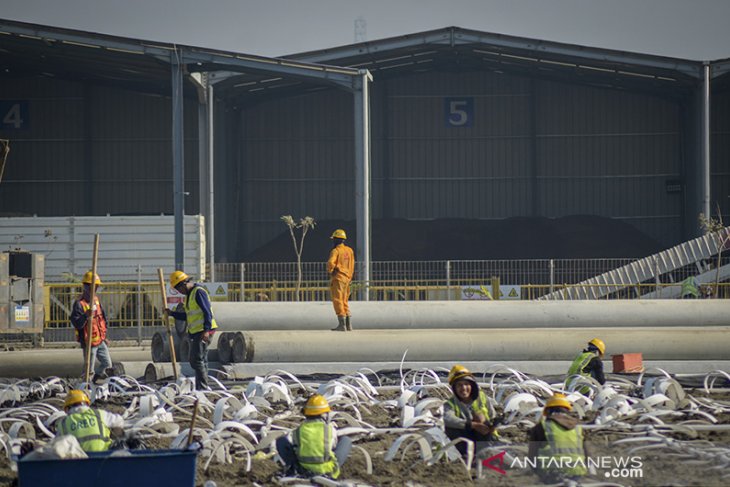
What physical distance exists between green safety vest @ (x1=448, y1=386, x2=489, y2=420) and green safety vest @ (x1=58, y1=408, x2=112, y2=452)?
2763 millimetres

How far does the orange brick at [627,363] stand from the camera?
14.1 metres

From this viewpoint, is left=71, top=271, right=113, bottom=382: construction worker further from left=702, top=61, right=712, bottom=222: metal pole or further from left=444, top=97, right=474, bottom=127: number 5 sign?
left=444, top=97, right=474, bottom=127: number 5 sign

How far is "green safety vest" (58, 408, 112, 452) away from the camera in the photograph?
8.02 meters

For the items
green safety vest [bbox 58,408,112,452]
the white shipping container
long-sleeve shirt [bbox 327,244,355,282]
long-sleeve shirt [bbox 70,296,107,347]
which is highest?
the white shipping container

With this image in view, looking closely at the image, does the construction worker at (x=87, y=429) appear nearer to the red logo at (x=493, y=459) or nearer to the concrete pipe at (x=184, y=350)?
the red logo at (x=493, y=459)

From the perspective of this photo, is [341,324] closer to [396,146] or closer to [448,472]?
[448,472]

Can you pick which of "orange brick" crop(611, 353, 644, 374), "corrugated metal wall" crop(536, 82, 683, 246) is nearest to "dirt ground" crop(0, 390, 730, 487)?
"orange brick" crop(611, 353, 644, 374)

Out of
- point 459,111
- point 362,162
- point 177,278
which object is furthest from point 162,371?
point 459,111

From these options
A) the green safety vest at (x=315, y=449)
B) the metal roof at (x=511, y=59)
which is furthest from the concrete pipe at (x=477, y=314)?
the metal roof at (x=511, y=59)

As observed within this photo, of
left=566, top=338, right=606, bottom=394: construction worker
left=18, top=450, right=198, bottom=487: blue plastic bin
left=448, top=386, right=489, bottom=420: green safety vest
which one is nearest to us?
left=18, top=450, right=198, bottom=487: blue plastic bin

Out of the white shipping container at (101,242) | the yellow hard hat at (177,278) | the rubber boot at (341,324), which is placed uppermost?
the white shipping container at (101,242)

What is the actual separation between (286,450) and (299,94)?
35531mm

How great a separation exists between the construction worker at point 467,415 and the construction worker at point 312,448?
1074mm

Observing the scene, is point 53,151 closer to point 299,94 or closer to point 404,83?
point 299,94
